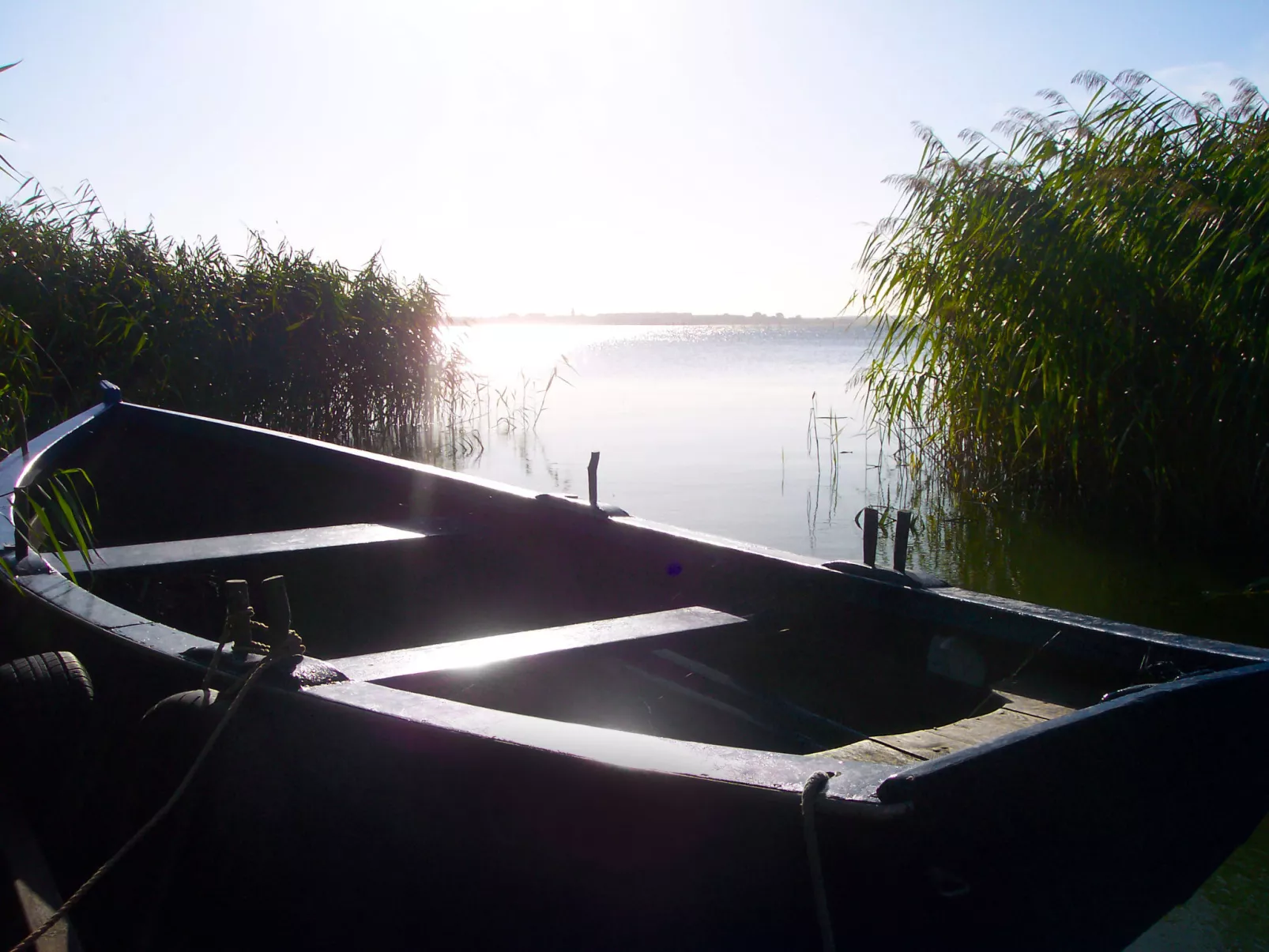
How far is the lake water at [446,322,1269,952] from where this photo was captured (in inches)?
179

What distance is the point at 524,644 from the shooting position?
224 centimetres

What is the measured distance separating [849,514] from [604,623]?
5690 mm

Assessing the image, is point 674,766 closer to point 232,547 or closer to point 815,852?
point 815,852

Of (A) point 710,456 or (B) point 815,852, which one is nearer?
(B) point 815,852

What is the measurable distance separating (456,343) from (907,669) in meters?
9.23

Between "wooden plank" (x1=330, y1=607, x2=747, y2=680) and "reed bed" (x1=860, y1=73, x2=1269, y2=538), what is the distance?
3.77 m

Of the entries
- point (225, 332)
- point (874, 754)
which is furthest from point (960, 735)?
point (225, 332)

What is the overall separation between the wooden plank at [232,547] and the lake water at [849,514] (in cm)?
267

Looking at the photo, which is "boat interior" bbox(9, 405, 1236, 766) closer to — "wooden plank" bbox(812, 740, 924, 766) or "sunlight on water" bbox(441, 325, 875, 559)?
"wooden plank" bbox(812, 740, 924, 766)

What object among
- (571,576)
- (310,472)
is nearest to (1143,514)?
(571,576)

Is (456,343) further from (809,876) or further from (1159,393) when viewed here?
(809,876)

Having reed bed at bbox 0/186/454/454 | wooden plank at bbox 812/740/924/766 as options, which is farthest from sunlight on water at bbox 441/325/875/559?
wooden plank at bbox 812/740/924/766

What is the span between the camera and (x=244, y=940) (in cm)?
200

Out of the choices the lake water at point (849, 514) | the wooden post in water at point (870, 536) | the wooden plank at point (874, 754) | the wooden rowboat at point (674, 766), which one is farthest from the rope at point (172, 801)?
the lake water at point (849, 514)
